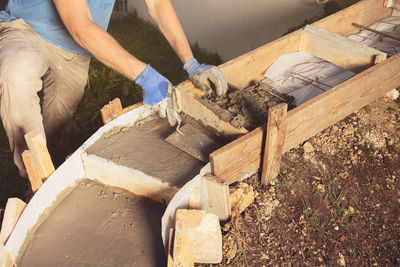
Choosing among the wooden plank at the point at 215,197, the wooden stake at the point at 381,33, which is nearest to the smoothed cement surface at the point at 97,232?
the wooden plank at the point at 215,197

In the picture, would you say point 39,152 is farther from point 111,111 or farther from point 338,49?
point 338,49

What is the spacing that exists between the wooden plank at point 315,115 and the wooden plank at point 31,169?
1.15 metres

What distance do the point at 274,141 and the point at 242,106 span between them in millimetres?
474

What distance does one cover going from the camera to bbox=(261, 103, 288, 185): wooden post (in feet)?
8.40

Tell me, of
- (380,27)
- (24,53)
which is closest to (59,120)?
(24,53)

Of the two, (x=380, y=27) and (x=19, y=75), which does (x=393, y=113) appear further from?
(x=19, y=75)

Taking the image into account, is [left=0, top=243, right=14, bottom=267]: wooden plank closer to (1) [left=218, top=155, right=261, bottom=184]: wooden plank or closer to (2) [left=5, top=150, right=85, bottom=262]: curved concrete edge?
(2) [left=5, top=150, right=85, bottom=262]: curved concrete edge

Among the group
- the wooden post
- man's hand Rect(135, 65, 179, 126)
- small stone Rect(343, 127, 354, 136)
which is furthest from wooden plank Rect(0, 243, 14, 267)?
small stone Rect(343, 127, 354, 136)

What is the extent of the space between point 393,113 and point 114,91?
134 inches

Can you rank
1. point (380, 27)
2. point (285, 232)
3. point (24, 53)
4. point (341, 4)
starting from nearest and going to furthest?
point (285, 232) → point (24, 53) → point (380, 27) → point (341, 4)

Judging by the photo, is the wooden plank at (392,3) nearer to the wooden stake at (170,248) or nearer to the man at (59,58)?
the man at (59,58)

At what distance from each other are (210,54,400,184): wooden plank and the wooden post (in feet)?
0.23

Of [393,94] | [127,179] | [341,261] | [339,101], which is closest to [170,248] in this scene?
[127,179]

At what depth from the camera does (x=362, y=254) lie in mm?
2781
